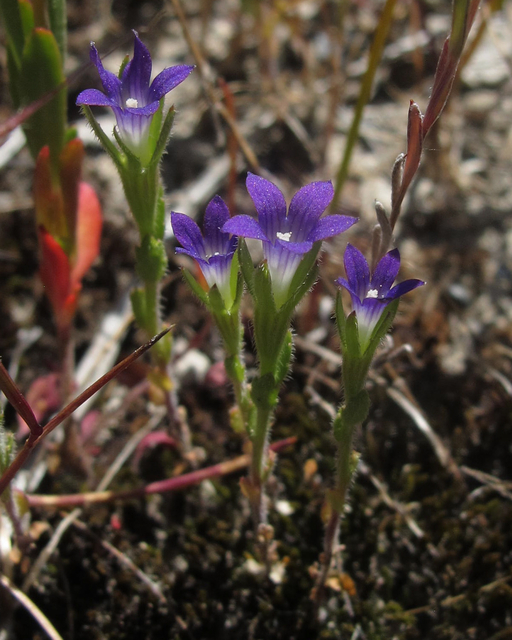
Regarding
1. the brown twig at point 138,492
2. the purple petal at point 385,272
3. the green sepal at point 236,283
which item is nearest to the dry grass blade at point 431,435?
the brown twig at point 138,492

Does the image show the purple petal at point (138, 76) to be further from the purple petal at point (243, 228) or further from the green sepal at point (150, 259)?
the purple petal at point (243, 228)

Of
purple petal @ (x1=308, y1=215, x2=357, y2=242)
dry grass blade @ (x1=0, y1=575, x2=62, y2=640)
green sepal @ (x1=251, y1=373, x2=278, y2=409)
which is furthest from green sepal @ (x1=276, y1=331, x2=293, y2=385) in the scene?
dry grass blade @ (x1=0, y1=575, x2=62, y2=640)

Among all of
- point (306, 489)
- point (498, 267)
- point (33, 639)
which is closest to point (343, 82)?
point (498, 267)

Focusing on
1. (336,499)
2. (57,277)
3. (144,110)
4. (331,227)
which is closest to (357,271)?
(331,227)

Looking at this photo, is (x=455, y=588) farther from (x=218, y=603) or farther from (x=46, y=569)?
(x=46, y=569)

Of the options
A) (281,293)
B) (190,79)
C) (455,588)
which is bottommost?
(455,588)
